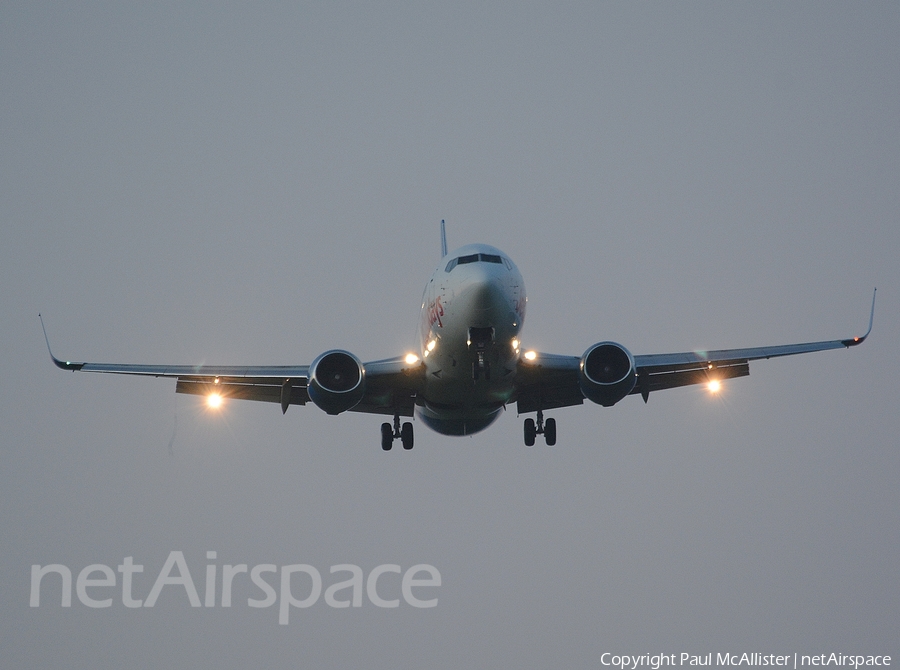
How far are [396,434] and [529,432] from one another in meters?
4.38

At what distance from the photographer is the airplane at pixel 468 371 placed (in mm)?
33562

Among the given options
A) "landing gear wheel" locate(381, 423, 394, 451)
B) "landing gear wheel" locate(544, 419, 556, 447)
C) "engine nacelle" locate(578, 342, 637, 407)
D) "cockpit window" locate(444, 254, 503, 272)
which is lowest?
"engine nacelle" locate(578, 342, 637, 407)

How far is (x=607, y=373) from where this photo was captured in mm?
35750

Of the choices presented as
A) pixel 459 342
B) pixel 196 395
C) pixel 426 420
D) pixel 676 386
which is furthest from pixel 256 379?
pixel 676 386

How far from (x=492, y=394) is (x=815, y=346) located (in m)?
10.1

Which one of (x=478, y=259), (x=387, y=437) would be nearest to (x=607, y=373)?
(x=478, y=259)

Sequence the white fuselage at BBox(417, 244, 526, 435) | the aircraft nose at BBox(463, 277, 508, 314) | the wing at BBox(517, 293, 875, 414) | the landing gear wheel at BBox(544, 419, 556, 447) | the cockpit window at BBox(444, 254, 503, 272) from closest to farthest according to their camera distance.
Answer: the aircraft nose at BBox(463, 277, 508, 314) < the white fuselage at BBox(417, 244, 526, 435) < the cockpit window at BBox(444, 254, 503, 272) < the wing at BBox(517, 293, 875, 414) < the landing gear wheel at BBox(544, 419, 556, 447)

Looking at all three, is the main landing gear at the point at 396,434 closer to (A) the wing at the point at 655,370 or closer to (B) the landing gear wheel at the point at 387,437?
(B) the landing gear wheel at the point at 387,437

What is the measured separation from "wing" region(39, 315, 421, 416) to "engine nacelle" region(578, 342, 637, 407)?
5.18 meters

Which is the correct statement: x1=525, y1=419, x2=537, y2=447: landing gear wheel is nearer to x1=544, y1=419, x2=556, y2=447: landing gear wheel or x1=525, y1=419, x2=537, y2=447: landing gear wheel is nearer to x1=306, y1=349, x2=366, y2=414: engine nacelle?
x1=544, y1=419, x2=556, y2=447: landing gear wheel

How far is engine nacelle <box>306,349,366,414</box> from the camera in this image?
1390 inches

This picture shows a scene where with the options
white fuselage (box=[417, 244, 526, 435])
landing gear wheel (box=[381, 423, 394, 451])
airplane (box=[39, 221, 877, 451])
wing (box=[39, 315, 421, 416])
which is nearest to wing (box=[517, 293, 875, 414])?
airplane (box=[39, 221, 877, 451])

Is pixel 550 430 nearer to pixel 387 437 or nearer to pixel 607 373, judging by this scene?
pixel 387 437

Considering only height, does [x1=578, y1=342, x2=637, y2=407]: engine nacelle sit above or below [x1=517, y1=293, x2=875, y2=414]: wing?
below
